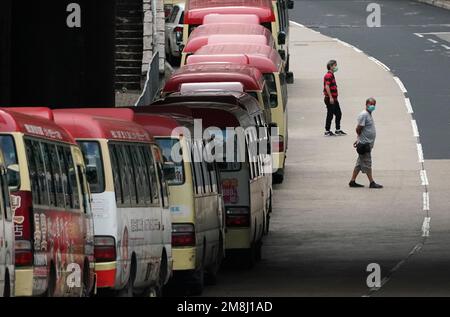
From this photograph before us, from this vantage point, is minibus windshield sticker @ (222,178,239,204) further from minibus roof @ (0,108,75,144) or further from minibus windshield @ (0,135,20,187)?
minibus windshield @ (0,135,20,187)

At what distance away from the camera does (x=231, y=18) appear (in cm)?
4916

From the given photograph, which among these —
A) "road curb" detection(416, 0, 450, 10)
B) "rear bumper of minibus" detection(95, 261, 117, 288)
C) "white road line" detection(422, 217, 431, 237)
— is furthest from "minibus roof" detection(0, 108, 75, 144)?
"road curb" detection(416, 0, 450, 10)

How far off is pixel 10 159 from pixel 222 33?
28.3m

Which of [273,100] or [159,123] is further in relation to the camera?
[273,100]

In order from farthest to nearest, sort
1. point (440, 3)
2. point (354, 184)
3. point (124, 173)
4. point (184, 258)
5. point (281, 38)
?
point (440, 3) < point (281, 38) < point (354, 184) < point (184, 258) < point (124, 173)

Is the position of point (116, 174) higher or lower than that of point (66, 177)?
lower

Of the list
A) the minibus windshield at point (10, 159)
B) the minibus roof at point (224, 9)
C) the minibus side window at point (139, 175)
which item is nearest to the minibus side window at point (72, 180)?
the minibus windshield at point (10, 159)

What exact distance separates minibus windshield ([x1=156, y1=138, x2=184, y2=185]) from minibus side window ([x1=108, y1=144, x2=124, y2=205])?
2.51 metres

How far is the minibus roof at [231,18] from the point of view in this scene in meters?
49.0

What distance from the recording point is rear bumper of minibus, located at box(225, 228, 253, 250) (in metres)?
28.7

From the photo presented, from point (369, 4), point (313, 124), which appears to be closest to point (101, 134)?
point (313, 124)


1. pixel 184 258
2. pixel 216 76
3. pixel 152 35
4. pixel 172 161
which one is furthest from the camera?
pixel 152 35

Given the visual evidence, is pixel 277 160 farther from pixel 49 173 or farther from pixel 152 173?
pixel 49 173

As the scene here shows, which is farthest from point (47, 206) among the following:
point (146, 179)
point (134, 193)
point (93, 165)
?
point (146, 179)
